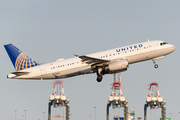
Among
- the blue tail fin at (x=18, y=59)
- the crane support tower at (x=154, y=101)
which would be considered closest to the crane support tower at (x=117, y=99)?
the crane support tower at (x=154, y=101)

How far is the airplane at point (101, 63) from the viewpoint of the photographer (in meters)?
60.3

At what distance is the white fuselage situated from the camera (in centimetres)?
6078

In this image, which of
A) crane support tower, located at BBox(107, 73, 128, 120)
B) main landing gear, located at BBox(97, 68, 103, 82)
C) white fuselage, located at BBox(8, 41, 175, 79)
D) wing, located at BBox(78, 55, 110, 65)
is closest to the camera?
wing, located at BBox(78, 55, 110, 65)

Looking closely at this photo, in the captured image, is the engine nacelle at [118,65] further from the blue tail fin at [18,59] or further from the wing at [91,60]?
the blue tail fin at [18,59]

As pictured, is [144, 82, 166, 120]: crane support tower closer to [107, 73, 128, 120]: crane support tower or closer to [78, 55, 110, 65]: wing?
[107, 73, 128, 120]: crane support tower

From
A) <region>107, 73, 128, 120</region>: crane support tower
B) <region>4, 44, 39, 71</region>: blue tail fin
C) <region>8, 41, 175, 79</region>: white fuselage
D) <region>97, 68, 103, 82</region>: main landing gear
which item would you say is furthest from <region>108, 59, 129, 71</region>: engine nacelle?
<region>107, 73, 128, 120</region>: crane support tower

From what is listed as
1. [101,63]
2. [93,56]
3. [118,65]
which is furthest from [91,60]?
[118,65]

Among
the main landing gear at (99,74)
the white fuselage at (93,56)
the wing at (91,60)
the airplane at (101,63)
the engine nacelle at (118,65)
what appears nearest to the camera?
the wing at (91,60)

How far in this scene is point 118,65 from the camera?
59156mm

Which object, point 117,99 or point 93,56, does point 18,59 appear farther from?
point 117,99

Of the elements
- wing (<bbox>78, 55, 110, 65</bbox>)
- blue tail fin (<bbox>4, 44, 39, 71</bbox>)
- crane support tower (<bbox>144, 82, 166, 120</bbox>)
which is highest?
blue tail fin (<bbox>4, 44, 39, 71</bbox>)

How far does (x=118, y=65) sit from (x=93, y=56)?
A: 5083 mm

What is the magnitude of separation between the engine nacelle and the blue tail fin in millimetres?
14521

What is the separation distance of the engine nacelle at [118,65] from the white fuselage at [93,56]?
133 centimetres
